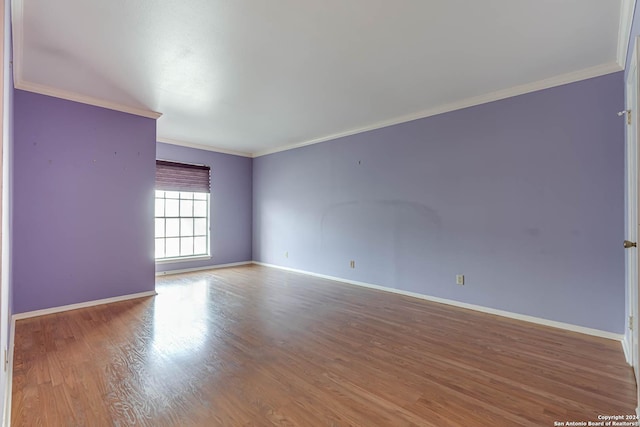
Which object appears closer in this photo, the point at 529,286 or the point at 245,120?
the point at 529,286

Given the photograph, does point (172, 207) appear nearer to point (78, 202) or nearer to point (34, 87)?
point (78, 202)

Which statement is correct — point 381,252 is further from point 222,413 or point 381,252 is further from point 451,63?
point 222,413

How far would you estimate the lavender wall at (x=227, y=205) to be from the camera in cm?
629

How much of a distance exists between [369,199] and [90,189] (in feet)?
12.5

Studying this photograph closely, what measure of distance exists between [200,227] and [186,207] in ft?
1.65

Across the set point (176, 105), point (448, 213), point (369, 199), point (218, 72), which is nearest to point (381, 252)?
point (369, 199)

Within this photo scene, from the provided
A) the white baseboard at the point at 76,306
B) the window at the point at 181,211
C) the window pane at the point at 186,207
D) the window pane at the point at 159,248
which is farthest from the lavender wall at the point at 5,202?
the window pane at the point at 186,207

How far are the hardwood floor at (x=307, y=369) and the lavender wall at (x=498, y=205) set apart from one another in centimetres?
46

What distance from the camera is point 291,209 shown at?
6.22 meters

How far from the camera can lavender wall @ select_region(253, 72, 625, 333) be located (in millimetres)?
2932

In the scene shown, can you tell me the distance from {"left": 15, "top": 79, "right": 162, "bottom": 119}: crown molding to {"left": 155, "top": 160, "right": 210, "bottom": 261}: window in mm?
1628

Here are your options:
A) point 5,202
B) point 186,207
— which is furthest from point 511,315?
point 186,207

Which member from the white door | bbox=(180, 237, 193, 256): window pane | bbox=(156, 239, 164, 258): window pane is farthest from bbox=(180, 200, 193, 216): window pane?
the white door

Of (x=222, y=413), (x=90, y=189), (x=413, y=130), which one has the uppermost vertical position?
(x=413, y=130)
